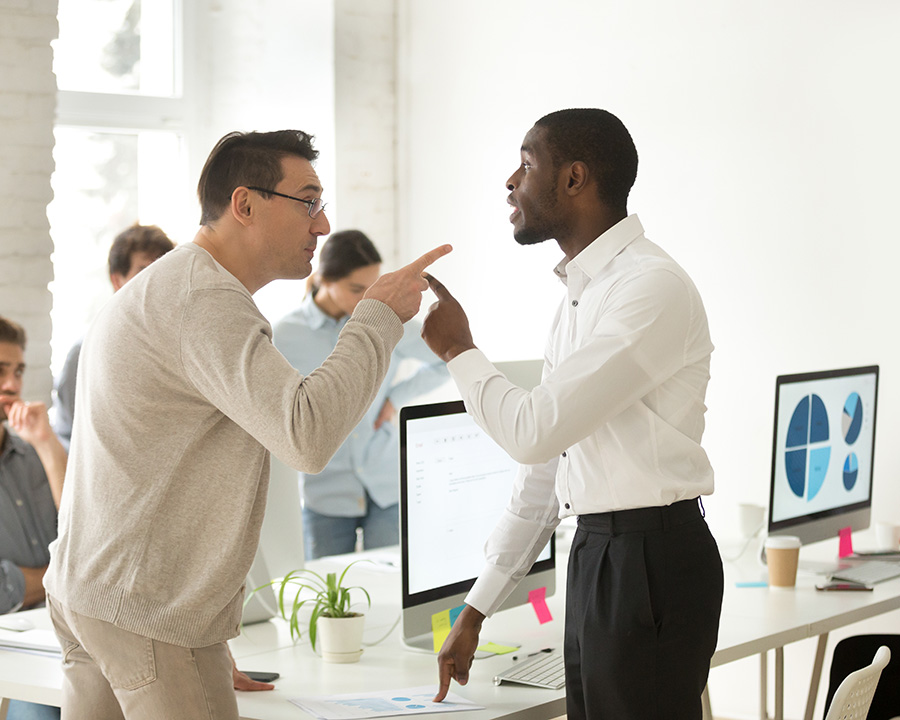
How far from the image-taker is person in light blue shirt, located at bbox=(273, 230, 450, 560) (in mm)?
3746

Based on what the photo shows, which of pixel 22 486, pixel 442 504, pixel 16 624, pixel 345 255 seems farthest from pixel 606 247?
pixel 345 255

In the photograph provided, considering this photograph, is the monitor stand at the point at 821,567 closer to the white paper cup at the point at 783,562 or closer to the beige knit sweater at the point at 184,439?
the white paper cup at the point at 783,562

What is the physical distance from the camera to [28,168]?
3852mm

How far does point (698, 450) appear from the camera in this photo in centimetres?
162

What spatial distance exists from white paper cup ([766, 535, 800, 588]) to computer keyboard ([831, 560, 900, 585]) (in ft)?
0.43

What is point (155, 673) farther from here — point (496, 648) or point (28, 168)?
point (28, 168)

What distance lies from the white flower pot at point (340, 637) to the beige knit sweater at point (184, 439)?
608 mm

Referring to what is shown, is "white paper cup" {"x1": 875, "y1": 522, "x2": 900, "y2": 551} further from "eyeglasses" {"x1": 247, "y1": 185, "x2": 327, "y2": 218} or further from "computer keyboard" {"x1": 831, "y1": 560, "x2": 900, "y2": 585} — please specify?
"eyeglasses" {"x1": 247, "y1": 185, "x2": 327, "y2": 218}

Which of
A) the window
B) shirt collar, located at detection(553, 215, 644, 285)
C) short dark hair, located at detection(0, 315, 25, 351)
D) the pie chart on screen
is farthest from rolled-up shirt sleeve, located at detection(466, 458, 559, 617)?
the window

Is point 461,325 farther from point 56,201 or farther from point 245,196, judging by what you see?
point 56,201

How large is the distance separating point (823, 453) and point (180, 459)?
210 centimetres

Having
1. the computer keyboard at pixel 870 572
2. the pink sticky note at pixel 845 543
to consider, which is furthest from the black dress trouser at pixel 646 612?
the pink sticky note at pixel 845 543

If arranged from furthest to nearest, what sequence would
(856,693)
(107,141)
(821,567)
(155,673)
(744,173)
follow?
(107,141) → (744,173) → (821,567) → (856,693) → (155,673)

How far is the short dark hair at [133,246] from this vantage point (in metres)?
3.36
